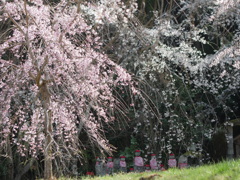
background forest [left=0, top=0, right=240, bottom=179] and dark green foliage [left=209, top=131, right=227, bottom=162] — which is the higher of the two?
background forest [left=0, top=0, right=240, bottom=179]

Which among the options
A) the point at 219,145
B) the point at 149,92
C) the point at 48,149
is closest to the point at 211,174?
the point at 48,149

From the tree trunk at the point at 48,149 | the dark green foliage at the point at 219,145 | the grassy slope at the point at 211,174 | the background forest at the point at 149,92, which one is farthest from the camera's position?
the dark green foliage at the point at 219,145

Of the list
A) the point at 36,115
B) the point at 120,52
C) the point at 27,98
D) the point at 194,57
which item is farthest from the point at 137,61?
the point at 36,115

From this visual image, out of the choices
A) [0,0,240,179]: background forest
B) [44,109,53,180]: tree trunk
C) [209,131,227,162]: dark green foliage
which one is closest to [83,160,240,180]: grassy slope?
[44,109,53,180]: tree trunk

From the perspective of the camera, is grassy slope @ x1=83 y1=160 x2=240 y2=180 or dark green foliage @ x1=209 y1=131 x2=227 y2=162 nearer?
grassy slope @ x1=83 y1=160 x2=240 y2=180

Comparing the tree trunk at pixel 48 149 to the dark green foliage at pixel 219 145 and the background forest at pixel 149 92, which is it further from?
the dark green foliage at pixel 219 145

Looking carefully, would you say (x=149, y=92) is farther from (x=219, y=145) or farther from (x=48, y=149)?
(x=48, y=149)

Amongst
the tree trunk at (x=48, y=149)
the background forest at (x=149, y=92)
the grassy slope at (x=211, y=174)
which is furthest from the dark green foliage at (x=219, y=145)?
the tree trunk at (x=48, y=149)

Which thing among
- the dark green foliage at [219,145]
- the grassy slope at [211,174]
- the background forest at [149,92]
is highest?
the background forest at [149,92]

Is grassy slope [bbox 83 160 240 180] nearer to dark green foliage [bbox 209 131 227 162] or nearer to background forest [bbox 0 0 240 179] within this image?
background forest [bbox 0 0 240 179]

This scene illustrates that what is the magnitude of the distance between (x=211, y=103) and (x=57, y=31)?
389 cm

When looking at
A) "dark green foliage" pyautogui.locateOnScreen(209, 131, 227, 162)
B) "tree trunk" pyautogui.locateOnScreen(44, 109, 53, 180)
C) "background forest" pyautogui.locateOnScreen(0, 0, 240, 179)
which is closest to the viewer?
"tree trunk" pyautogui.locateOnScreen(44, 109, 53, 180)

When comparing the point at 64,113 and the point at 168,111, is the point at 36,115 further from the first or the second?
the point at 168,111

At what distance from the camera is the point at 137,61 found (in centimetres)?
603
